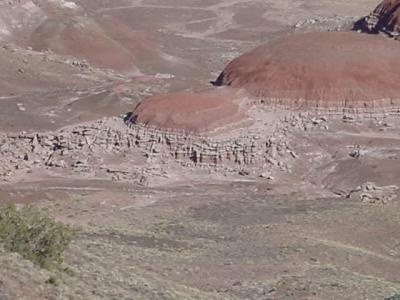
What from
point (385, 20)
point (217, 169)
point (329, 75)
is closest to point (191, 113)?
point (217, 169)

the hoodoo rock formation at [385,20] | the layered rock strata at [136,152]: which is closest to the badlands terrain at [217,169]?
the layered rock strata at [136,152]

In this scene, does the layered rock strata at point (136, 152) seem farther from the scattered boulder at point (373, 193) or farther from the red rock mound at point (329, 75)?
the scattered boulder at point (373, 193)

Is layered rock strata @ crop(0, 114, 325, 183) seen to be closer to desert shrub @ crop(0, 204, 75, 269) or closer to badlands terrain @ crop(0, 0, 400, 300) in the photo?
badlands terrain @ crop(0, 0, 400, 300)

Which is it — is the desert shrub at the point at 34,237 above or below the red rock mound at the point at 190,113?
above

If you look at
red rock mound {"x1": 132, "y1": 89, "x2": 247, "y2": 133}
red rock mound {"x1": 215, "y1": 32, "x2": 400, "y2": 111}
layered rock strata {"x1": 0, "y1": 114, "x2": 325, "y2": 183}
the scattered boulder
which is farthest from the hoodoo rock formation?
the scattered boulder

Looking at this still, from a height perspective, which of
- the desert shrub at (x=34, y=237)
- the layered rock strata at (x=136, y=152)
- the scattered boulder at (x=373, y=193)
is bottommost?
the scattered boulder at (x=373, y=193)
